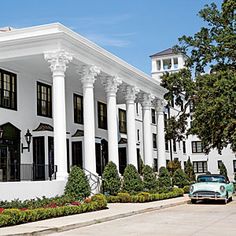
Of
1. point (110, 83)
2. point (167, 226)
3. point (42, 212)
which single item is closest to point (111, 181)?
point (110, 83)

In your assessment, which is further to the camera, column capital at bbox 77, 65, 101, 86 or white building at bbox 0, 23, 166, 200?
column capital at bbox 77, 65, 101, 86

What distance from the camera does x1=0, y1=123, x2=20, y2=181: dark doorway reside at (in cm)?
2542

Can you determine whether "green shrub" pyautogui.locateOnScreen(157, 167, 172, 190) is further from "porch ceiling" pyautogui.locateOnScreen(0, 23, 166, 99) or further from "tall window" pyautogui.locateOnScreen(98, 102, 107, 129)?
"porch ceiling" pyautogui.locateOnScreen(0, 23, 166, 99)

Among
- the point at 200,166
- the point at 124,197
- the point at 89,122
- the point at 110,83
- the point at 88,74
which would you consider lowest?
the point at 124,197

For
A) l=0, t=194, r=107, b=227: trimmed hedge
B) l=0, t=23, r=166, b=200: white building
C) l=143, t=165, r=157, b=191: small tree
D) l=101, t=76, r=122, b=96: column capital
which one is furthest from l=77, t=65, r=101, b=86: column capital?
l=143, t=165, r=157, b=191: small tree

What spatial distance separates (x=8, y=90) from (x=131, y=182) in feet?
28.3

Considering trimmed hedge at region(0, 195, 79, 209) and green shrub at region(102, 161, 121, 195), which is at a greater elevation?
green shrub at region(102, 161, 121, 195)

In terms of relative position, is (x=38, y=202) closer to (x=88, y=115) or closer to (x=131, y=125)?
(x=88, y=115)

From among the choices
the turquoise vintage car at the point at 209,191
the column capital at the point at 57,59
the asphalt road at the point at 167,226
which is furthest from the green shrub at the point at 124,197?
the column capital at the point at 57,59

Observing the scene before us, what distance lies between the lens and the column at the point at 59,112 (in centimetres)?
2275

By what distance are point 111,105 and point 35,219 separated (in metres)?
13.6

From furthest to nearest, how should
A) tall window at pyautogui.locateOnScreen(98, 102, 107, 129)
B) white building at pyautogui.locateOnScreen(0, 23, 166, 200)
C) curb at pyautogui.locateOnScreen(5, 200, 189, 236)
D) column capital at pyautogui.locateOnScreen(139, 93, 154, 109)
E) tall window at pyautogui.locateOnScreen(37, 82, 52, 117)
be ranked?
tall window at pyautogui.locateOnScreen(98, 102, 107, 129) → column capital at pyautogui.locateOnScreen(139, 93, 154, 109) → tall window at pyautogui.locateOnScreen(37, 82, 52, 117) → white building at pyautogui.locateOnScreen(0, 23, 166, 200) → curb at pyautogui.locateOnScreen(5, 200, 189, 236)

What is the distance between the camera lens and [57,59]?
22953 millimetres

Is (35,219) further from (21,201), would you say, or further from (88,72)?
(88,72)
